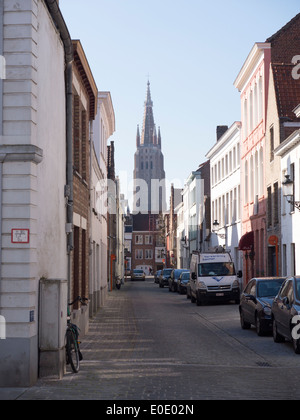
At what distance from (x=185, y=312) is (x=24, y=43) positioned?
20.8 metres

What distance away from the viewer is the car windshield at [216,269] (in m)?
35.7

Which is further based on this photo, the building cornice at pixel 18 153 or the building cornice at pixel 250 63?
the building cornice at pixel 250 63

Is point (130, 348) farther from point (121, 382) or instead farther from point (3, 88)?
point (3, 88)

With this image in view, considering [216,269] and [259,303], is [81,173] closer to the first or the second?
[259,303]

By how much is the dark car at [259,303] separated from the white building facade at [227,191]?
28.6 m

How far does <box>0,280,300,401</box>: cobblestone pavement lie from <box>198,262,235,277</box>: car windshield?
37.1 ft

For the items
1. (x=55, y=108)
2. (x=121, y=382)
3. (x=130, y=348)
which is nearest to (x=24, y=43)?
(x=55, y=108)

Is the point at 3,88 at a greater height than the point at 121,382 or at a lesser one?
greater

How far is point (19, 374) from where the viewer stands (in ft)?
36.0

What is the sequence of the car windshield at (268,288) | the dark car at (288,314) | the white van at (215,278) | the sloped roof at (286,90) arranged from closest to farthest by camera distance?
the dark car at (288,314)
the car windshield at (268,288)
the white van at (215,278)
the sloped roof at (286,90)

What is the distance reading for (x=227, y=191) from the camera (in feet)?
183

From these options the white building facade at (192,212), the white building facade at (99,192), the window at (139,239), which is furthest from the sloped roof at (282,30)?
the window at (139,239)

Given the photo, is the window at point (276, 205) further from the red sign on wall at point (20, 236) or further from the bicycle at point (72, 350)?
the red sign on wall at point (20, 236)

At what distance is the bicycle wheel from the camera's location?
12586 millimetres
